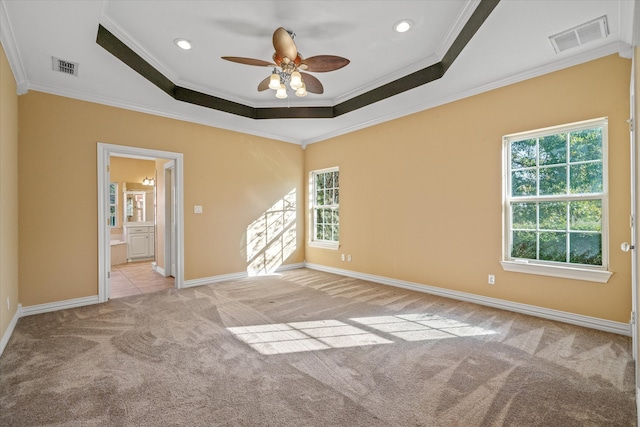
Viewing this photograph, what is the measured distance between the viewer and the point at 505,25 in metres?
2.51

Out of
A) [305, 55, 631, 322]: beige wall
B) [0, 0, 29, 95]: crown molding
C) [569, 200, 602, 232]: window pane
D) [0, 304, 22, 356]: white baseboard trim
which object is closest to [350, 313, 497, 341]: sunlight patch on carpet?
[305, 55, 631, 322]: beige wall

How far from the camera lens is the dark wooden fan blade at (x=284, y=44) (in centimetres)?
245

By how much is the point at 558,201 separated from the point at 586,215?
275 millimetres

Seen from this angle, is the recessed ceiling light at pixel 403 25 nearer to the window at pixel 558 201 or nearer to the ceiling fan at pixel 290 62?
the ceiling fan at pixel 290 62

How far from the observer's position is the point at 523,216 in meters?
3.46

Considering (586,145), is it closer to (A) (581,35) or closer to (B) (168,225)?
(A) (581,35)

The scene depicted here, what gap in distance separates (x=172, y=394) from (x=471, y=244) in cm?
358

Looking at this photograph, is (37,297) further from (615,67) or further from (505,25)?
(615,67)

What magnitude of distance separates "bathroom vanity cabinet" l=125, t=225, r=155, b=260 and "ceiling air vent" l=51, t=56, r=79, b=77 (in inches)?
196

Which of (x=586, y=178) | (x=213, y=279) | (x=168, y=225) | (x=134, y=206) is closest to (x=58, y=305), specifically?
(x=213, y=279)

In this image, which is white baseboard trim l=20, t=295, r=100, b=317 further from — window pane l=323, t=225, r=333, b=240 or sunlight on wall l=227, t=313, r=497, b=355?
window pane l=323, t=225, r=333, b=240

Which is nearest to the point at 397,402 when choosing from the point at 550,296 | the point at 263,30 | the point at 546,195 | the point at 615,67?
the point at 550,296

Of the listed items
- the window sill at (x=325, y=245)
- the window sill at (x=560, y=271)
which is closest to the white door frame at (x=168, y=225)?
the window sill at (x=325, y=245)

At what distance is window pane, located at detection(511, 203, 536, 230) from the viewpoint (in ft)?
11.1
